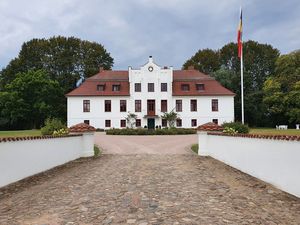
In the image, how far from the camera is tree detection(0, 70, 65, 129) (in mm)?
49875

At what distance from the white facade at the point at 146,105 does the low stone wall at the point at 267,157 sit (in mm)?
34685

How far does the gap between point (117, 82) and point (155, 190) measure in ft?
142

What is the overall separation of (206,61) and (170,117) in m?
22.6

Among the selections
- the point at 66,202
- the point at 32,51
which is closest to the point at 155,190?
the point at 66,202

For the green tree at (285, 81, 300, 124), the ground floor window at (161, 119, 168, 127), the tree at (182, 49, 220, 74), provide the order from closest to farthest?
the green tree at (285, 81, 300, 124)
the ground floor window at (161, 119, 168, 127)
the tree at (182, 49, 220, 74)

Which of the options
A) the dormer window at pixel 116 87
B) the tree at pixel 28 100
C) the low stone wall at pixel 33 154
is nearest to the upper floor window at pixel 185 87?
the dormer window at pixel 116 87

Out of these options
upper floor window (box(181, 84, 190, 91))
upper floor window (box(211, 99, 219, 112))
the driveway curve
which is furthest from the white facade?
the driveway curve

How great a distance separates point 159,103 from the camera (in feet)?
159

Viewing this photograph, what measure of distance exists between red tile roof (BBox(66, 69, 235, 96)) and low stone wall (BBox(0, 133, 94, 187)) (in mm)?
34116

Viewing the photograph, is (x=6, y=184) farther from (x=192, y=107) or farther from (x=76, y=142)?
(x=192, y=107)

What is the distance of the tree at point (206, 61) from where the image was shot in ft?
211

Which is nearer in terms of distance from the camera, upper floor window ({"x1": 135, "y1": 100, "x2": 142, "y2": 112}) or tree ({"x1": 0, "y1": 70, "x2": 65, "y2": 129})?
upper floor window ({"x1": 135, "y1": 100, "x2": 142, "y2": 112})

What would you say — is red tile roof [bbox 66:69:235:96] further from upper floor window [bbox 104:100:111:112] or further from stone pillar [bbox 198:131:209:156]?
stone pillar [bbox 198:131:209:156]

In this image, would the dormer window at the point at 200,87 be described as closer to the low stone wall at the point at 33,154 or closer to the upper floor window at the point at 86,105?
the upper floor window at the point at 86,105
